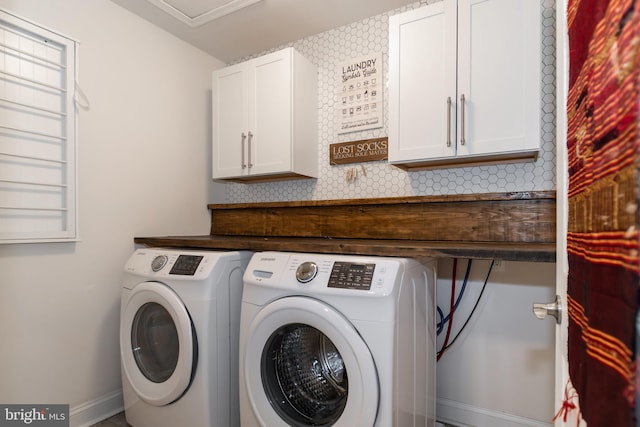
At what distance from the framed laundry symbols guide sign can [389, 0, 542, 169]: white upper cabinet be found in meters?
0.35

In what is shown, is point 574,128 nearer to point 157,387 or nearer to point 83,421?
point 157,387

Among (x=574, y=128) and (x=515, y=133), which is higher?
(x=515, y=133)

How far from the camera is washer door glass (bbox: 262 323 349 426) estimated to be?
139cm

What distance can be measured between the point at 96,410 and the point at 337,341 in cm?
156

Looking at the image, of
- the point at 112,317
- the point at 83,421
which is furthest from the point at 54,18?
the point at 83,421

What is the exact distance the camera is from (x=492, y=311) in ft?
5.99

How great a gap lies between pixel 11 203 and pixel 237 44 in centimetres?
165

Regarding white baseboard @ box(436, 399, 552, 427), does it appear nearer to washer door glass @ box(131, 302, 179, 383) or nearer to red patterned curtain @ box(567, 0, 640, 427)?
washer door glass @ box(131, 302, 179, 383)

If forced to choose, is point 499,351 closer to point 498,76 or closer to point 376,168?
point 376,168

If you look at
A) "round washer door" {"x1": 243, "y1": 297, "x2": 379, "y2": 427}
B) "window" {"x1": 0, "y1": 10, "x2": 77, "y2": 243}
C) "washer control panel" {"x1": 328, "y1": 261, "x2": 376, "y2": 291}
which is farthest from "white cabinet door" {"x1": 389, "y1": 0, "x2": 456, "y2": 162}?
"window" {"x1": 0, "y1": 10, "x2": 77, "y2": 243}

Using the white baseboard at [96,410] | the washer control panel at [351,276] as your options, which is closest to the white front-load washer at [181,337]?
the white baseboard at [96,410]

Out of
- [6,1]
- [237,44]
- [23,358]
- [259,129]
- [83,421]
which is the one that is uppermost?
[237,44]

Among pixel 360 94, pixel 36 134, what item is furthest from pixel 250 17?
pixel 36 134

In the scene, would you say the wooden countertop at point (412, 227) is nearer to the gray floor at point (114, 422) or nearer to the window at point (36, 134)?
the window at point (36, 134)
